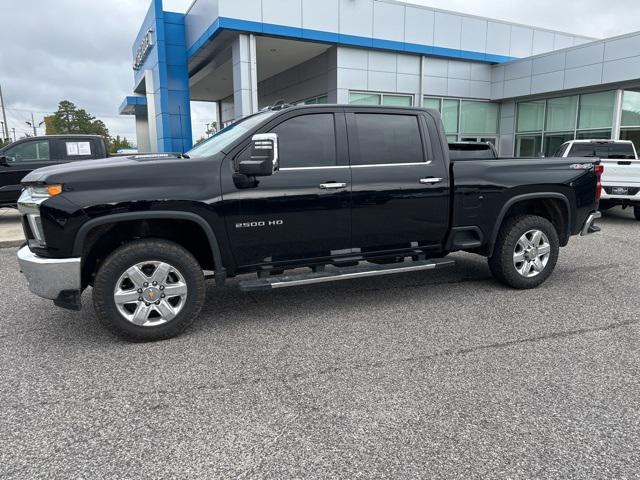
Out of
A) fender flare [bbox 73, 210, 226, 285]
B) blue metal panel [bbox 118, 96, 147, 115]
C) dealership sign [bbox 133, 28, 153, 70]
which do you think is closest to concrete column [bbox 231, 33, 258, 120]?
dealership sign [bbox 133, 28, 153, 70]

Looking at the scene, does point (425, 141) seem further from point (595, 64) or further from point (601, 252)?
point (595, 64)

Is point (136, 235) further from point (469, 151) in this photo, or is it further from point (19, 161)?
point (19, 161)

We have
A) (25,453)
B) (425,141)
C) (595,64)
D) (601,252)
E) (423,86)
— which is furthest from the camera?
(423,86)

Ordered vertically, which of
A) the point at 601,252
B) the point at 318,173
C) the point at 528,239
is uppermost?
the point at 318,173

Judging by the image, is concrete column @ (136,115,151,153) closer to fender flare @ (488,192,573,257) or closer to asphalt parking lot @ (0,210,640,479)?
asphalt parking lot @ (0,210,640,479)

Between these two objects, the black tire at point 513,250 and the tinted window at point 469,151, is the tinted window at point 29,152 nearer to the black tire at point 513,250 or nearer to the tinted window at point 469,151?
the tinted window at point 469,151

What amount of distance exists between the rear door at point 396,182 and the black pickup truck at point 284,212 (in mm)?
12

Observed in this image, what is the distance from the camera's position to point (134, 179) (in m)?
3.90

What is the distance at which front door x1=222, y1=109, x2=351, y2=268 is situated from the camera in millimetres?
4238

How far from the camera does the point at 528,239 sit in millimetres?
5562

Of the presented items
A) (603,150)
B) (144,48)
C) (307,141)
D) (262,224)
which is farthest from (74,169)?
(144,48)

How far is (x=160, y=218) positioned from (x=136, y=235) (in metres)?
0.44

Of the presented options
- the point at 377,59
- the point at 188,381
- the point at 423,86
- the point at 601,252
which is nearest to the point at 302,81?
the point at 377,59

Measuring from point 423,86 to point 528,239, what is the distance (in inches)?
627
